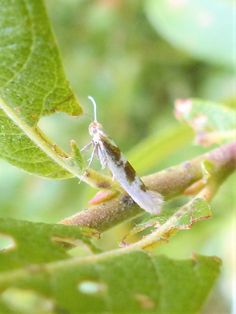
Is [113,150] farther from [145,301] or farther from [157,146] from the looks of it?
[157,146]

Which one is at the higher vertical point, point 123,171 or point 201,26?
point 201,26

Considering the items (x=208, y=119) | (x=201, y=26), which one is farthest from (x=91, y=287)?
(x=201, y=26)

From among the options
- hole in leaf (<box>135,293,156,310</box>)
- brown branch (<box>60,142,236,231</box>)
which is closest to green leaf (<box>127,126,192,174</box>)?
brown branch (<box>60,142,236,231</box>)

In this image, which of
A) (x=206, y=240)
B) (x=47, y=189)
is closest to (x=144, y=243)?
(x=206, y=240)

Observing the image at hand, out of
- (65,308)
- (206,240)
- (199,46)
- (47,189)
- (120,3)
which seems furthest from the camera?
(120,3)

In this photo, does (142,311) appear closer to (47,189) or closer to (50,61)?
(50,61)

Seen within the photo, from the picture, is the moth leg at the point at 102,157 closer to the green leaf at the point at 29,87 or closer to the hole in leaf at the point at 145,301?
the green leaf at the point at 29,87

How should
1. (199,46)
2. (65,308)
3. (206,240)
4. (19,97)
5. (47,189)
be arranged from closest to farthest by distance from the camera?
(65,308) < (19,97) < (199,46) < (206,240) < (47,189)
